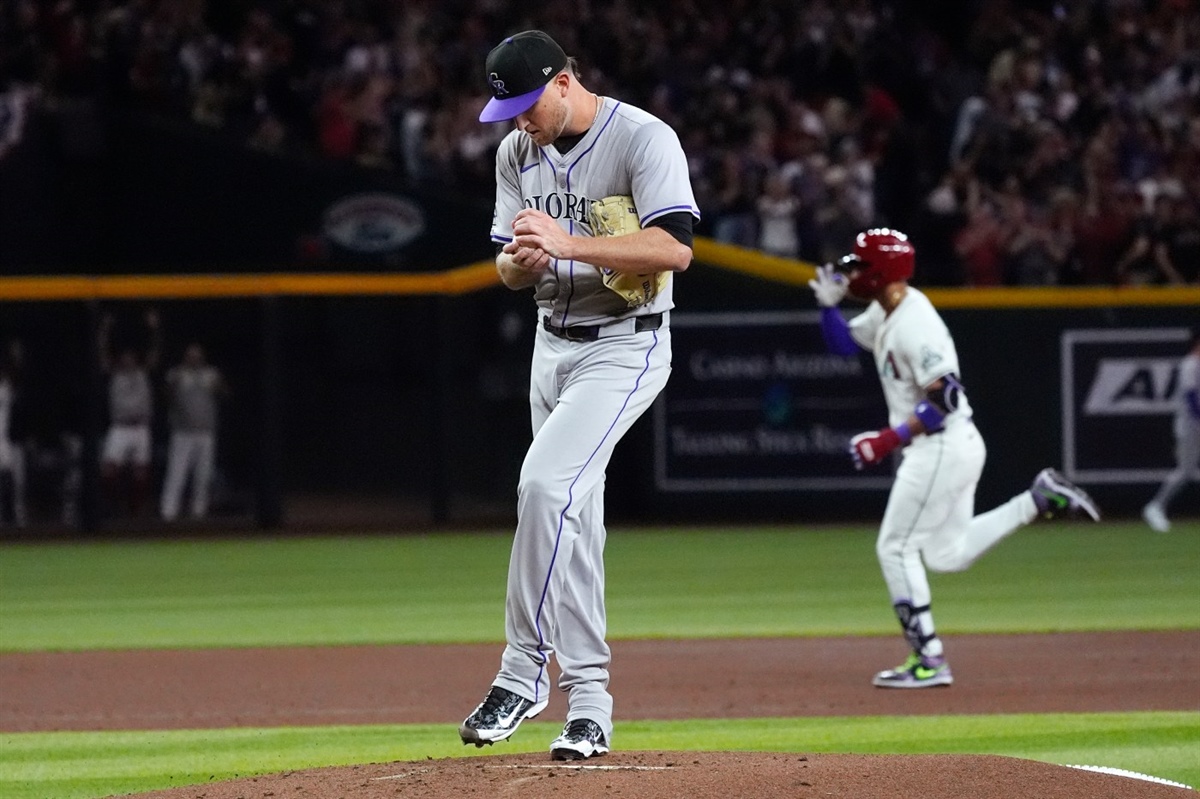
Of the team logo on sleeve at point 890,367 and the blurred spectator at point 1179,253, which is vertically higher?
the blurred spectator at point 1179,253

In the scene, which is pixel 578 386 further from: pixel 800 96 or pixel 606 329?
pixel 800 96

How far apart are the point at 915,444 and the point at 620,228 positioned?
3946 mm

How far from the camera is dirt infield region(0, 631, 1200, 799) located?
483cm

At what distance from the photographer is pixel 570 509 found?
5.08 m

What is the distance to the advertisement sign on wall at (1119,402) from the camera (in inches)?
651

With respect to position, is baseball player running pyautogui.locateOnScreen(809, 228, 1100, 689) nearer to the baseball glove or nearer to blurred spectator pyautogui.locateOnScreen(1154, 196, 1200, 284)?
the baseball glove

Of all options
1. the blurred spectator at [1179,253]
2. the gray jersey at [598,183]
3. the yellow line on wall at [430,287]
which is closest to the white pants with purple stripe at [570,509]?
the gray jersey at [598,183]

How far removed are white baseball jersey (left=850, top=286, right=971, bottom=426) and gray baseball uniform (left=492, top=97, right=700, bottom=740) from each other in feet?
10.9

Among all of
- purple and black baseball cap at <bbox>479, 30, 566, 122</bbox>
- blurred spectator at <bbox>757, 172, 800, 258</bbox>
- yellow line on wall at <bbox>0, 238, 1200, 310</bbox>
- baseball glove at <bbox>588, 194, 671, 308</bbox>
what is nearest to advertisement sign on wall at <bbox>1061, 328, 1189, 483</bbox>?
yellow line on wall at <bbox>0, 238, 1200, 310</bbox>

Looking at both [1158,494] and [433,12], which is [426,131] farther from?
[1158,494]

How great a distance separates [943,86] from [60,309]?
8768 mm

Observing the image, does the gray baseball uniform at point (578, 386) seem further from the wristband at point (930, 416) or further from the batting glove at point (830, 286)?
the batting glove at point (830, 286)

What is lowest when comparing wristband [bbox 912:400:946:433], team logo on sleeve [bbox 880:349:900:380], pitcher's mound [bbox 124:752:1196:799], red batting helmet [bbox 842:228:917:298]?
pitcher's mound [bbox 124:752:1196:799]

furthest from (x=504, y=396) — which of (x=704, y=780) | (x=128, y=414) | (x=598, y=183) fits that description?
(x=704, y=780)
